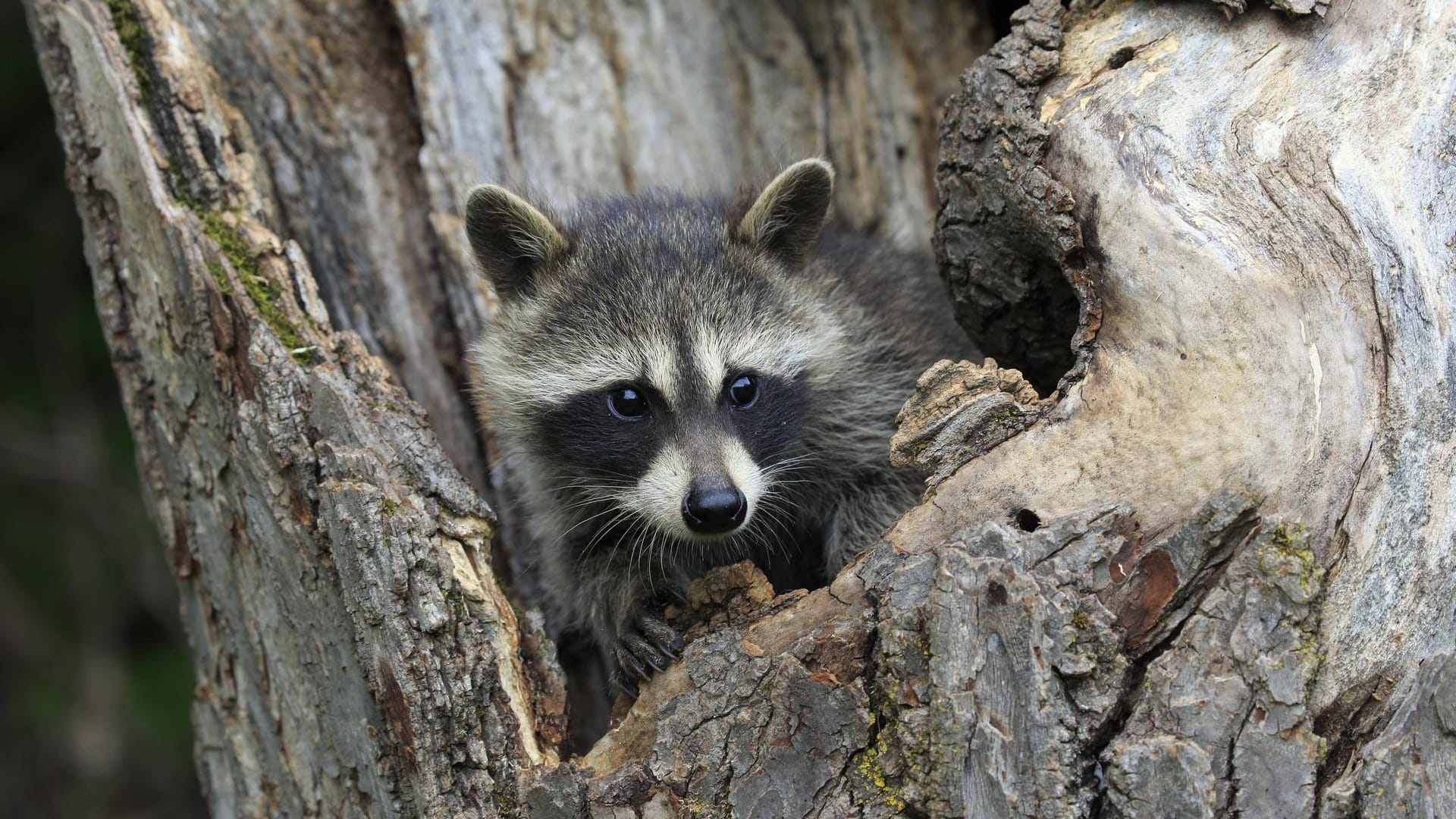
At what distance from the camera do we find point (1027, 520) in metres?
2.38

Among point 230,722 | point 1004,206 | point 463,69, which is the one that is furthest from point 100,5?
point 1004,206

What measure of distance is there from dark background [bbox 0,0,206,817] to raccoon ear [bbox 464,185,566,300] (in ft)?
9.91

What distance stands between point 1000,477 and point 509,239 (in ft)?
5.38

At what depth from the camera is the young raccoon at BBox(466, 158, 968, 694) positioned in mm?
3098

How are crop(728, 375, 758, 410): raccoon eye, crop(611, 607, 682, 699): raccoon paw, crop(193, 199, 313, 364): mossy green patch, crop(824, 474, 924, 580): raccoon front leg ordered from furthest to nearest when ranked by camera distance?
crop(824, 474, 924, 580): raccoon front leg → crop(728, 375, 758, 410): raccoon eye → crop(193, 199, 313, 364): mossy green patch → crop(611, 607, 682, 699): raccoon paw

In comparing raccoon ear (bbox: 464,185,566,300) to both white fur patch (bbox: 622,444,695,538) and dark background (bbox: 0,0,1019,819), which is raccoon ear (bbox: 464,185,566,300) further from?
dark background (bbox: 0,0,1019,819)

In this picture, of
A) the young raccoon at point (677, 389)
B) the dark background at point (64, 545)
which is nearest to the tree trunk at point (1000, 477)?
the young raccoon at point (677, 389)

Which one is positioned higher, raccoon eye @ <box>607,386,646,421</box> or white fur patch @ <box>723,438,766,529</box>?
raccoon eye @ <box>607,386,646,421</box>

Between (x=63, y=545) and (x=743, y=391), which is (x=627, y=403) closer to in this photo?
(x=743, y=391)

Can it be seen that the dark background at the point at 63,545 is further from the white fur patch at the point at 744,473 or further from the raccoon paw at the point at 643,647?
the white fur patch at the point at 744,473

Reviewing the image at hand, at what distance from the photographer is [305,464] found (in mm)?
2867

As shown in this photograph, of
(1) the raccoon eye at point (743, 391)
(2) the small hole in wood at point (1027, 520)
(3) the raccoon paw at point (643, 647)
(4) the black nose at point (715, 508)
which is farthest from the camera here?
(1) the raccoon eye at point (743, 391)

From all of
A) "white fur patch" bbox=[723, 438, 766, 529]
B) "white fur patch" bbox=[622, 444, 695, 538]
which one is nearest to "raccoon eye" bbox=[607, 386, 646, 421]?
"white fur patch" bbox=[622, 444, 695, 538]

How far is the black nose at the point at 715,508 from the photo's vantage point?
2.81 m
